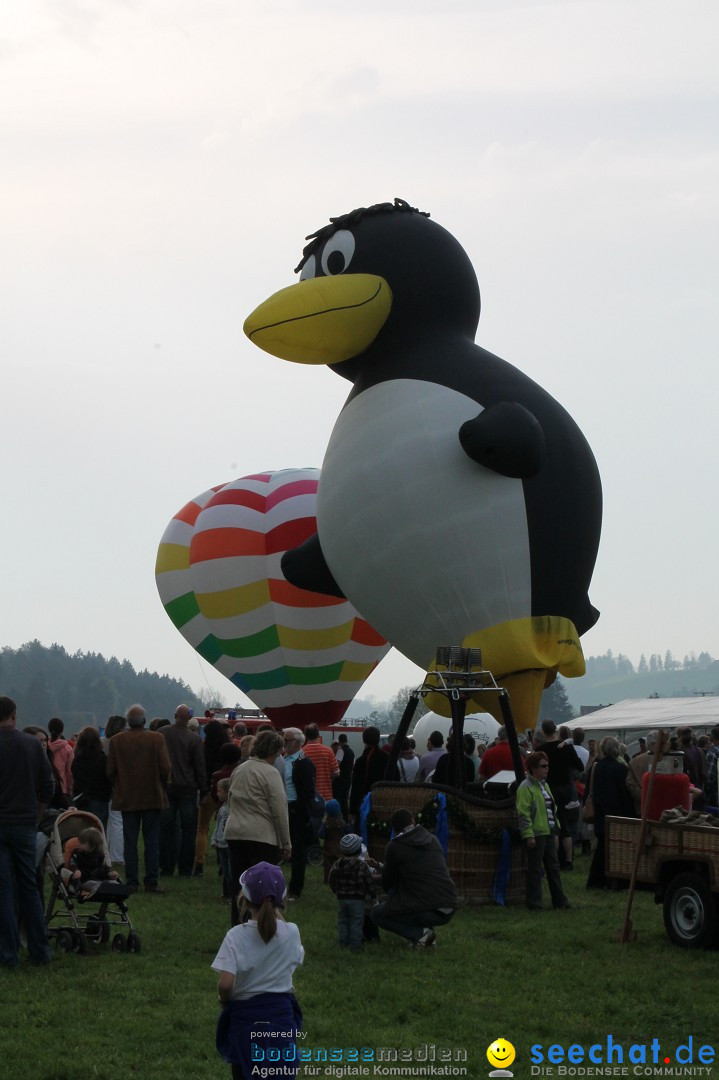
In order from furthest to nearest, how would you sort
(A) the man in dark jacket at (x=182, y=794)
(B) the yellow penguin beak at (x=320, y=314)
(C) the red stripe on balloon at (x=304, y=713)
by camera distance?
(C) the red stripe on balloon at (x=304, y=713) → (B) the yellow penguin beak at (x=320, y=314) → (A) the man in dark jacket at (x=182, y=794)

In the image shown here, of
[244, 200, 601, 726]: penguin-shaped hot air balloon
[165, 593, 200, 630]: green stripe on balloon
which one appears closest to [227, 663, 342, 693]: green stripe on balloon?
[165, 593, 200, 630]: green stripe on balloon

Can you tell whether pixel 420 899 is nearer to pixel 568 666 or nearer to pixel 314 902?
pixel 314 902

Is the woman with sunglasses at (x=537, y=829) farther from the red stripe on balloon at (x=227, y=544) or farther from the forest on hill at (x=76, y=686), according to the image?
the forest on hill at (x=76, y=686)

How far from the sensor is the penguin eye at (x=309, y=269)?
41.2ft

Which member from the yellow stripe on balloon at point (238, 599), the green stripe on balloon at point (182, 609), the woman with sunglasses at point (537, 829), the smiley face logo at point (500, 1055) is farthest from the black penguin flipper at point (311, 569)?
the smiley face logo at point (500, 1055)

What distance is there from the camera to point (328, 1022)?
20.0ft

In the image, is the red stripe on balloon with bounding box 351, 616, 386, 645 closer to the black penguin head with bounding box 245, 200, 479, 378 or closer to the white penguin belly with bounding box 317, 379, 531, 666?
the white penguin belly with bounding box 317, 379, 531, 666

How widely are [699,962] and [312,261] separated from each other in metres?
7.42

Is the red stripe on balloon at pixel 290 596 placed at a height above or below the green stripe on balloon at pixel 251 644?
above

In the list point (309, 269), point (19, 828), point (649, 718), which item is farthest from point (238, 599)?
point (649, 718)

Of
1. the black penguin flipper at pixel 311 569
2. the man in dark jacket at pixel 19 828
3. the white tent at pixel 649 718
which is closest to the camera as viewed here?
the man in dark jacket at pixel 19 828

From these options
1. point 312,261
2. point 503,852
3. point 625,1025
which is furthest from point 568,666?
point 625,1025

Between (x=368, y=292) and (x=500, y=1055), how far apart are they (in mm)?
7779

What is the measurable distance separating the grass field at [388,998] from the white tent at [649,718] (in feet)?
64.1
